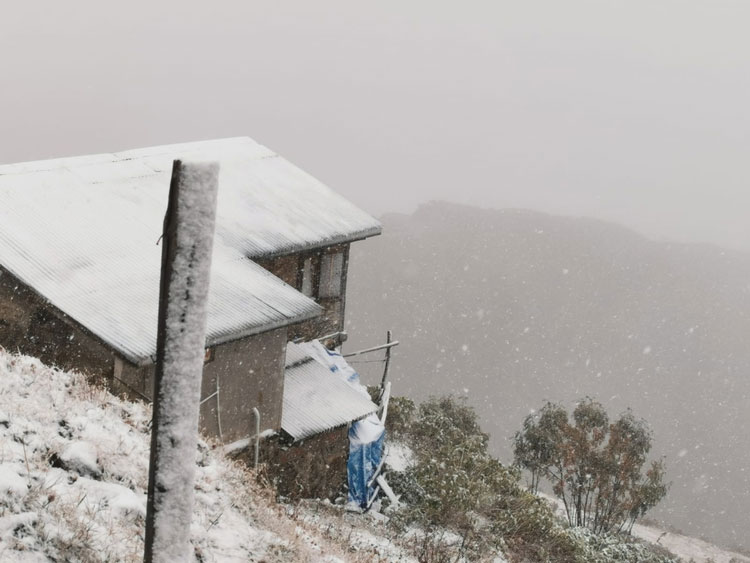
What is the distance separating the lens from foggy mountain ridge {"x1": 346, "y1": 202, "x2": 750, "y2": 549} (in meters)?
62.8

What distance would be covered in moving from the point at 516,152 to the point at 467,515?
18885cm

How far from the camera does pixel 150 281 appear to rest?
1299cm

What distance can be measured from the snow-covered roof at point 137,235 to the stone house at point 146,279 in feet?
0.10

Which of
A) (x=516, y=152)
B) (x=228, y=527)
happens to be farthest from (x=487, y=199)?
(x=228, y=527)

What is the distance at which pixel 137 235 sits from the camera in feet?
47.5

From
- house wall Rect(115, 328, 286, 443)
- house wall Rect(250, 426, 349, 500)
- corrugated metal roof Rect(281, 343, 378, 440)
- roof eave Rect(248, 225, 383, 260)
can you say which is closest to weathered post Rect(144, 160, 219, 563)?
house wall Rect(115, 328, 286, 443)

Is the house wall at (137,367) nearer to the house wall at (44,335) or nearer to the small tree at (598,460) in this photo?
the house wall at (44,335)

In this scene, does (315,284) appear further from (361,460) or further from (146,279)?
(146,279)

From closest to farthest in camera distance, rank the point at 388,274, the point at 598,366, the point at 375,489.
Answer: the point at 375,489 < the point at 598,366 < the point at 388,274

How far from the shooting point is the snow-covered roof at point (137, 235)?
39.7 feet

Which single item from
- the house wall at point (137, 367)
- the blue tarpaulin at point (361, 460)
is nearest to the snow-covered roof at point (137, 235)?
the house wall at point (137, 367)

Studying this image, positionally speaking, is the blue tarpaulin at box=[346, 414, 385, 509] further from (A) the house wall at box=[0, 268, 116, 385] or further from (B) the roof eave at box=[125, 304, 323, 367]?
(A) the house wall at box=[0, 268, 116, 385]

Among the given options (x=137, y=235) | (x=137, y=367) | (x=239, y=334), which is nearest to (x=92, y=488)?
(x=137, y=367)

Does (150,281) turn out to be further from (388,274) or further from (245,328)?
(388,274)
